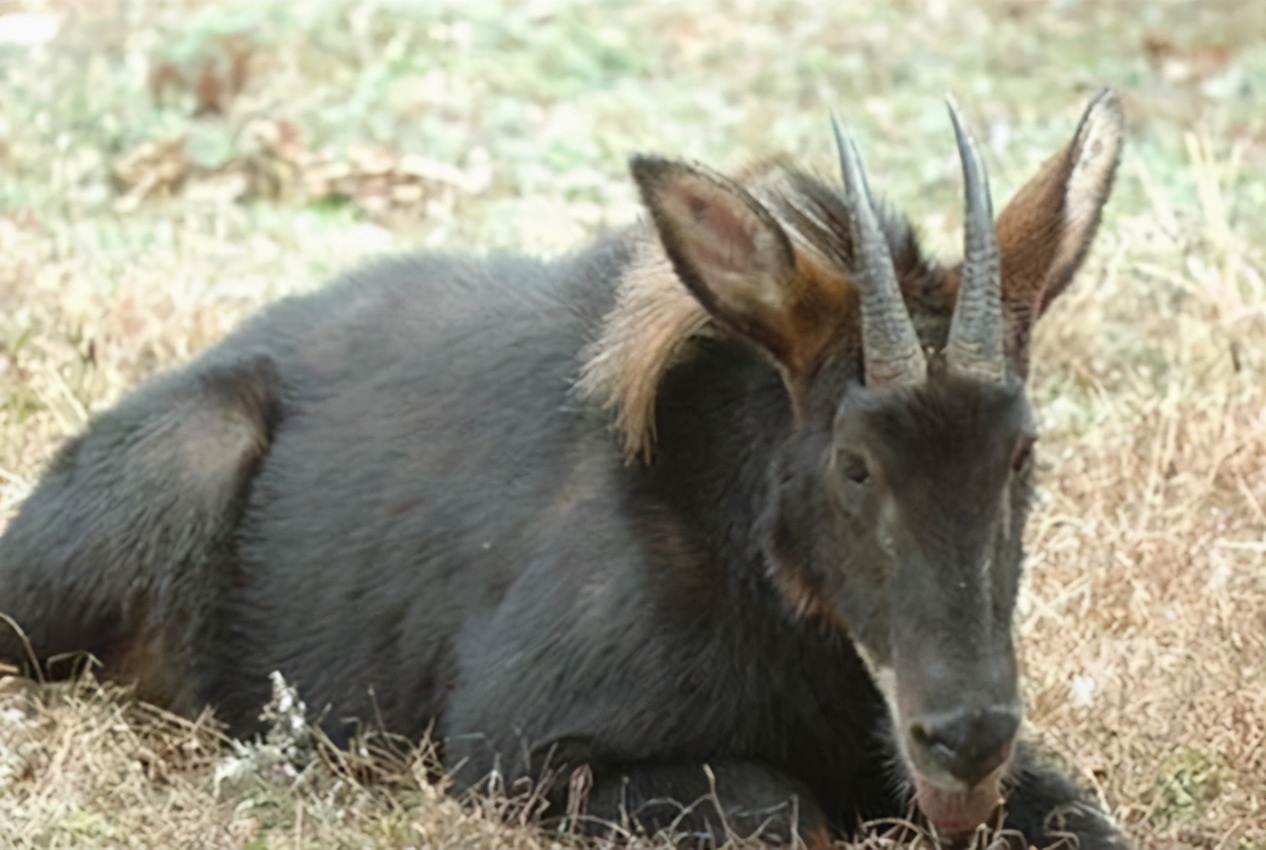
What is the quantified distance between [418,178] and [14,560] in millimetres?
5332

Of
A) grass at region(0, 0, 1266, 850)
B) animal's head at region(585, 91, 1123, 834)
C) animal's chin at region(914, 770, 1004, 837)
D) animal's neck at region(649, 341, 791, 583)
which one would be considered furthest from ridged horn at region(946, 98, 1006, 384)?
grass at region(0, 0, 1266, 850)

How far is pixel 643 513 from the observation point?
5.54 metres

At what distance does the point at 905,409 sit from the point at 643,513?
97 centimetres

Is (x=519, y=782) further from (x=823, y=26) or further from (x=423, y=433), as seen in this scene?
(x=823, y=26)

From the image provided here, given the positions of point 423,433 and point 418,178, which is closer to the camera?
point 423,433

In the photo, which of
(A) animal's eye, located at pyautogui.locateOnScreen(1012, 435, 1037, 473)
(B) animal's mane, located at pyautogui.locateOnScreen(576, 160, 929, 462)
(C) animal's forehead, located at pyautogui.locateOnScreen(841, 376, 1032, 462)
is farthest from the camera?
(B) animal's mane, located at pyautogui.locateOnScreen(576, 160, 929, 462)

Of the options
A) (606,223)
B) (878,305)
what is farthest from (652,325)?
(606,223)

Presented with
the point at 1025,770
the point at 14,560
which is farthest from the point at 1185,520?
the point at 14,560

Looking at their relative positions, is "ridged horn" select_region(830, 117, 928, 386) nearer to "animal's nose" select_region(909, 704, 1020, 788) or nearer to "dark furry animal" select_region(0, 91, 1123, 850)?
"dark furry animal" select_region(0, 91, 1123, 850)

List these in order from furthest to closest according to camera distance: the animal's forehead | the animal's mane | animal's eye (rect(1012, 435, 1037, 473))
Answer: the animal's mane, animal's eye (rect(1012, 435, 1037, 473)), the animal's forehead

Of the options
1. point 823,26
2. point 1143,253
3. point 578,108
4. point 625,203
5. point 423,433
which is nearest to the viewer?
point 423,433

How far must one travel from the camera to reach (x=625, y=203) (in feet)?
36.6

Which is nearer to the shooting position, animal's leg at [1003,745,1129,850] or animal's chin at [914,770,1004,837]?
animal's chin at [914,770,1004,837]

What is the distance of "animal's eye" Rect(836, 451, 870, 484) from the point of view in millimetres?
4891
